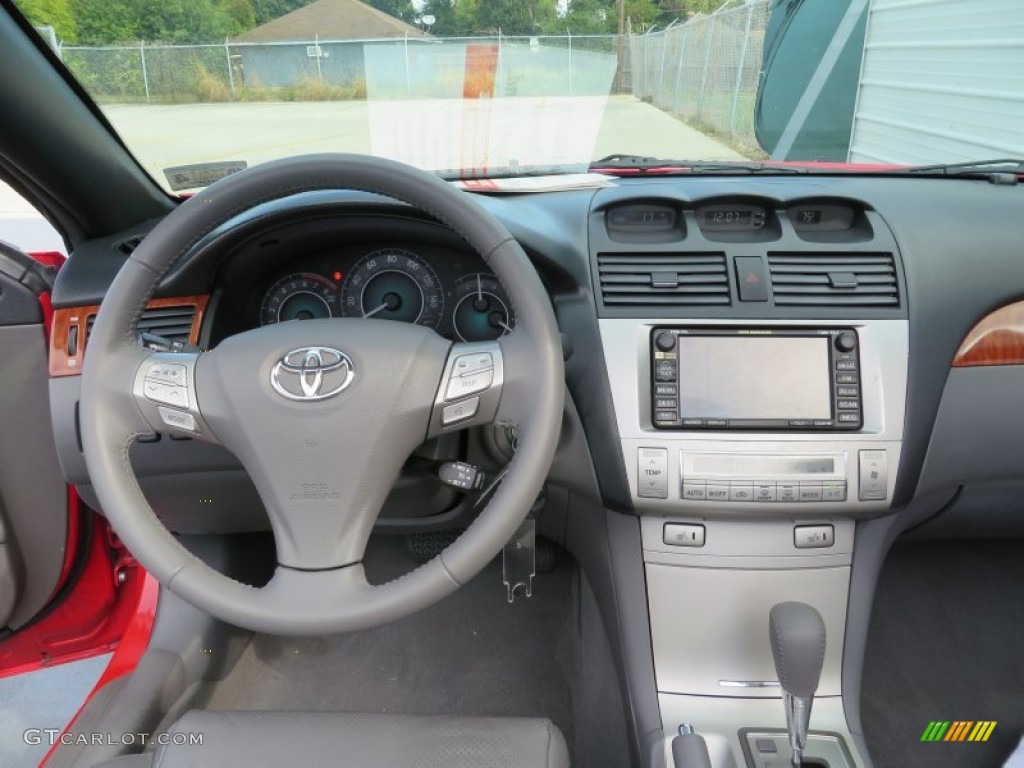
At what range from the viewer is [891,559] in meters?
2.48

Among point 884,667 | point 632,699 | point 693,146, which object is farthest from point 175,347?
point 884,667

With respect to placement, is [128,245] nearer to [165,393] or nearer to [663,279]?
[165,393]

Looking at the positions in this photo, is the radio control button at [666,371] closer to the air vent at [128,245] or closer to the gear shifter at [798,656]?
the gear shifter at [798,656]

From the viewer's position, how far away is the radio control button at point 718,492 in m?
1.50

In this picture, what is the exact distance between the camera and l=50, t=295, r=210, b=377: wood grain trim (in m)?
1.63

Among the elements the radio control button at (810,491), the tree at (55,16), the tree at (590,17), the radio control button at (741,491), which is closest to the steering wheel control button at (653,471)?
the radio control button at (741,491)

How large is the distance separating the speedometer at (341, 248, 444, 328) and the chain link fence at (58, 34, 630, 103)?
364 millimetres

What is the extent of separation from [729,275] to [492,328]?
0.52 m

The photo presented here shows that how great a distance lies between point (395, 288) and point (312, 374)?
0.55m

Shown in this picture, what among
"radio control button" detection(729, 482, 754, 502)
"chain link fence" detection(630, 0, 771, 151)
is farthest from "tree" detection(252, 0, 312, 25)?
"radio control button" detection(729, 482, 754, 502)

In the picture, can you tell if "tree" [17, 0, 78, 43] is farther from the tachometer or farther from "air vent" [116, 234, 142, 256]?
the tachometer

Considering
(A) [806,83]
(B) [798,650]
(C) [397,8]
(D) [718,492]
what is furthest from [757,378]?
(A) [806,83]

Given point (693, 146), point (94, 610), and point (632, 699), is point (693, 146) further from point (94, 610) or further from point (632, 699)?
point (94, 610)

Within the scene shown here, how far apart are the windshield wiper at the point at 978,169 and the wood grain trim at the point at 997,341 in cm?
42
